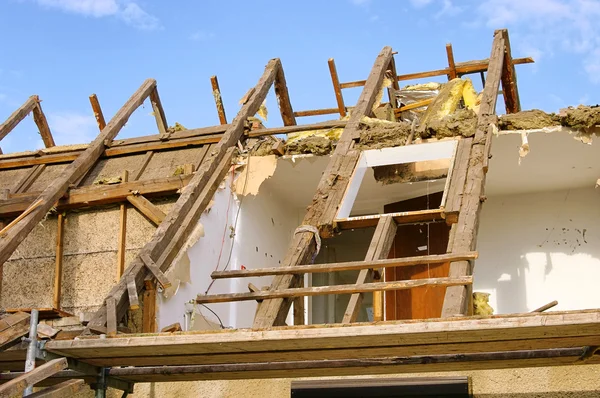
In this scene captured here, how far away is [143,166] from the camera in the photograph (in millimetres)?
11664

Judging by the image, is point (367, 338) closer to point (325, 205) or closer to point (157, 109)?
point (325, 205)

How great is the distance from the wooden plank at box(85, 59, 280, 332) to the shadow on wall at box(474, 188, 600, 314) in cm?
399

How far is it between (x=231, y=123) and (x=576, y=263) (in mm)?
5252

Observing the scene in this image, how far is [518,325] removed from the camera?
6027 millimetres

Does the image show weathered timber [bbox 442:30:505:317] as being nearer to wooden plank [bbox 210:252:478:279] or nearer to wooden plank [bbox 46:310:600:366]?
wooden plank [bbox 210:252:478:279]

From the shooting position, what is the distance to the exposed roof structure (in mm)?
6578

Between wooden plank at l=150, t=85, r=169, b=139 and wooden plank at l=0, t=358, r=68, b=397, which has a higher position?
wooden plank at l=150, t=85, r=169, b=139

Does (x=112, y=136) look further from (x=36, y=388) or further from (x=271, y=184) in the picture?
(x=36, y=388)

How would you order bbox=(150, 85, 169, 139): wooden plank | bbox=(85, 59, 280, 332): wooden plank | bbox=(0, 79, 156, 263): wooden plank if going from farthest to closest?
bbox=(150, 85, 169, 139): wooden plank → bbox=(0, 79, 156, 263): wooden plank → bbox=(85, 59, 280, 332): wooden plank

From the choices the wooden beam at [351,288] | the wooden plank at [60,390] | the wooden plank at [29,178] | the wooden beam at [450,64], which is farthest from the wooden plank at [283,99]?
the wooden plank at [60,390]

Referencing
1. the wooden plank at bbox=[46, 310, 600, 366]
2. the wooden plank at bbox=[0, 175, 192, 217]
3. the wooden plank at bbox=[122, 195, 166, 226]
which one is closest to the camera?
the wooden plank at bbox=[46, 310, 600, 366]

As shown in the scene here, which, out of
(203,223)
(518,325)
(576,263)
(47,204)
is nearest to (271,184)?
(203,223)

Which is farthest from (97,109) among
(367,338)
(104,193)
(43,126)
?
(367,338)

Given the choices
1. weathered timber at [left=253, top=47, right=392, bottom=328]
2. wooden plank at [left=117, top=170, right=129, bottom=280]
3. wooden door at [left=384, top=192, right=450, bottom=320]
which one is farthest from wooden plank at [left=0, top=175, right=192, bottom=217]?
wooden door at [left=384, top=192, right=450, bottom=320]
